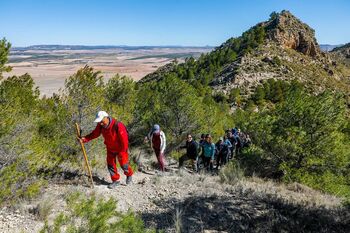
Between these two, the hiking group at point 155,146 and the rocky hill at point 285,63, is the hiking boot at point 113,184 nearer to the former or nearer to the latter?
the hiking group at point 155,146

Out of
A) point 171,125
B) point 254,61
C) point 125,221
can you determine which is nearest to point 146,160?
point 171,125

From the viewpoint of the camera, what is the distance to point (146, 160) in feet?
39.9

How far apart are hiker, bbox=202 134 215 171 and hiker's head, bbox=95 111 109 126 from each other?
4.91 meters

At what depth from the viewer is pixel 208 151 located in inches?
474

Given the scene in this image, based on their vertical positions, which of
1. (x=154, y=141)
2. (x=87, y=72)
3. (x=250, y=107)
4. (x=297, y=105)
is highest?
(x=87, y=72)

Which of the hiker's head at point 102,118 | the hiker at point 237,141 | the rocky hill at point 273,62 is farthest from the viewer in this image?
the rocky hill at point 273,62

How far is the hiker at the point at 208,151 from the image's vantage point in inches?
472

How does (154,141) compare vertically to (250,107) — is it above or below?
above

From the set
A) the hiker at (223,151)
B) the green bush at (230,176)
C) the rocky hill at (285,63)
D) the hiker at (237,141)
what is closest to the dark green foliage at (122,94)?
the hiker at (237,141)

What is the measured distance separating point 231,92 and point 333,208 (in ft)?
95.8

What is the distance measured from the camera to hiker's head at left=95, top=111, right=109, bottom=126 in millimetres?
7512

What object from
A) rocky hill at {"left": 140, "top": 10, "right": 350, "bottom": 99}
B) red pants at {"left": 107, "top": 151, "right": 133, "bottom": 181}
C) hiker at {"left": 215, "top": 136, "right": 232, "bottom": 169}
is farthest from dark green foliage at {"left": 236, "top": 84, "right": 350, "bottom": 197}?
rocky hill at {"left": 140, "top": 10, "right": 350, "bottom": 99}

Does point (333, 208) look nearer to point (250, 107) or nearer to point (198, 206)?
point (198, 206)

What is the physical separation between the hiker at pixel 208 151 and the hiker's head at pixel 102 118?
491 cm
